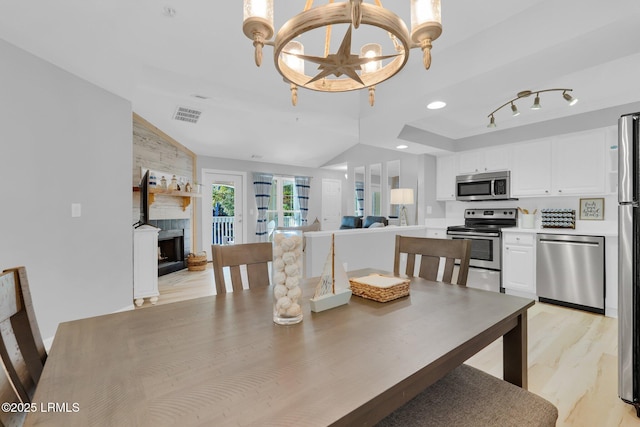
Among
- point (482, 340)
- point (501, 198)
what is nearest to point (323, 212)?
point (501, 198)

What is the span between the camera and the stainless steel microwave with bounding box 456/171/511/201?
4316 millimetres

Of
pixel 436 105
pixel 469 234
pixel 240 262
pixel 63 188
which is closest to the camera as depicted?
pixel 240 262

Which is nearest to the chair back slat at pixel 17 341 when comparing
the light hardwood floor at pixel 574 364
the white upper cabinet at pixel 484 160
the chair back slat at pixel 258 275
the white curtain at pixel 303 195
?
the chair back slat at pixel 258 275

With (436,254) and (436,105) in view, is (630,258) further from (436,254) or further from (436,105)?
(436,105)

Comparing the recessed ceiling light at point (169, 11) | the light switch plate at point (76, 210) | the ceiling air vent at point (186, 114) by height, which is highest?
the ceiling air vent at point (186, 114)

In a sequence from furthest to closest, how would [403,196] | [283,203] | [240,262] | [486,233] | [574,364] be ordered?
[283,203], [403,196], [486,233], [574,364], [240,262]

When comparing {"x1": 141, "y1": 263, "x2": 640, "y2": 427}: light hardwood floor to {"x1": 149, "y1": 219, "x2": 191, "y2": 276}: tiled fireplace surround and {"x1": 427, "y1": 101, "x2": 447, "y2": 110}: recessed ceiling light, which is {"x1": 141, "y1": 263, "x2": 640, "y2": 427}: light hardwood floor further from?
{"x1": 149, "y1": 219, "x2": 191, "y2": 276}: tiled fireplace surround

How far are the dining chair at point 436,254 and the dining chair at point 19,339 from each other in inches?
61.7

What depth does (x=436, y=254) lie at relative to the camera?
1761mm

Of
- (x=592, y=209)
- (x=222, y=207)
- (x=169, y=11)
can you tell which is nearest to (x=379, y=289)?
(x=169, y=11)

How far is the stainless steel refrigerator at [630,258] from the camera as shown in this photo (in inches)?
66.8

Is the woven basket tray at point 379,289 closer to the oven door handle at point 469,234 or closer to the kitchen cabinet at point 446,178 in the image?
the oven door handle at point 469,234

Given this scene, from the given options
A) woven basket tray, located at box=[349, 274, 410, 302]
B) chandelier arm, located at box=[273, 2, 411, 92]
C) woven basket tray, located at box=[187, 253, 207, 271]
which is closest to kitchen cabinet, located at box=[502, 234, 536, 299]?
woven basket tray, located at box=[349, 274, 410, 302]

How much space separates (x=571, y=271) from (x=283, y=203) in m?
5.87
